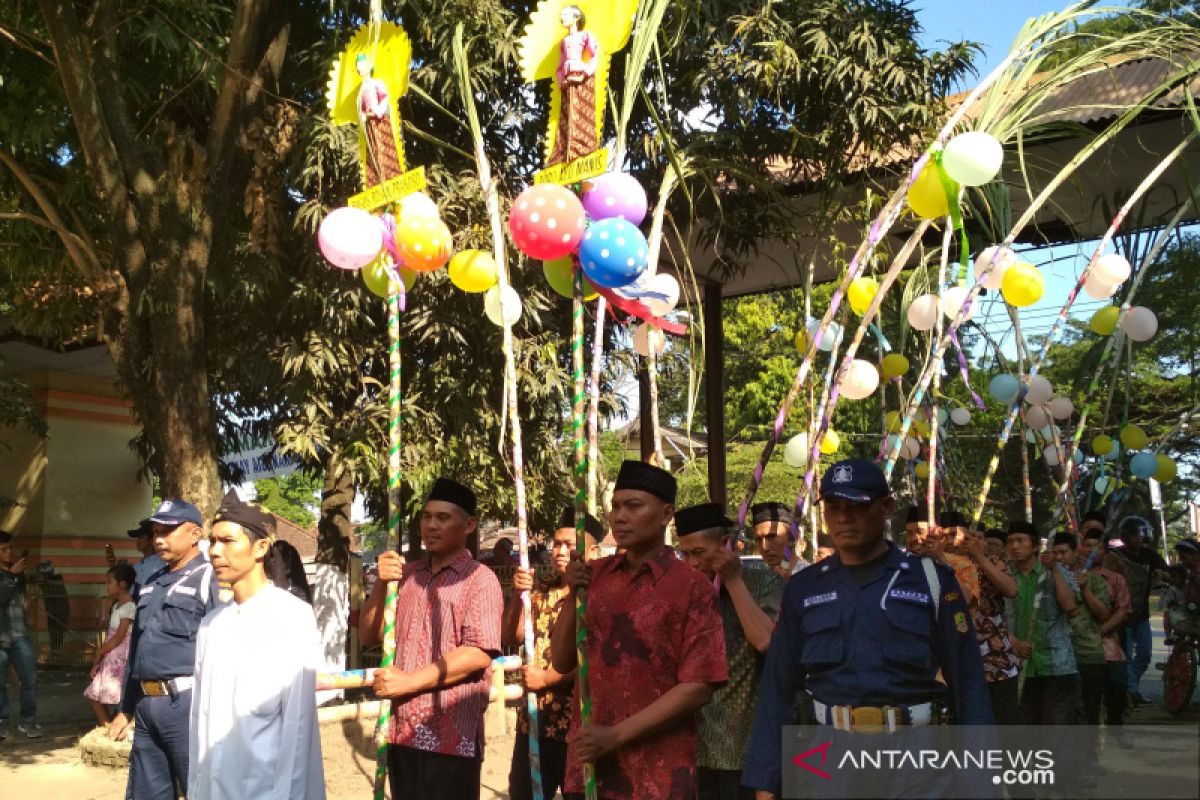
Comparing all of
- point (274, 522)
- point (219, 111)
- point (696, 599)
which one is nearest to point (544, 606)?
point (274, 522)

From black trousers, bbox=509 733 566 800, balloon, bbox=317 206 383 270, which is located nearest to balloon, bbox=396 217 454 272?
balloon, bbox=317 206 383 270

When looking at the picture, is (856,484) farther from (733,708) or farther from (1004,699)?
(1004,699)

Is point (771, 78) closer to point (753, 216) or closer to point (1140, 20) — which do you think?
point (753, 216)

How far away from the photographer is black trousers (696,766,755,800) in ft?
14.0

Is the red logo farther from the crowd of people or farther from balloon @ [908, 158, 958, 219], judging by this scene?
balloon @ [908, 158, 958, 219]

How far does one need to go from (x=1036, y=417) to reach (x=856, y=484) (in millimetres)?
6327

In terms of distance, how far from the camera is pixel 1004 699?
629 cm

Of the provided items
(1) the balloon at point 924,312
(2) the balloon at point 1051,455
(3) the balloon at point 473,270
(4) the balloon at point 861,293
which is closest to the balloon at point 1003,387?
(2) the balloon at point 1051,455

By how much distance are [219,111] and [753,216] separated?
461 centimetres

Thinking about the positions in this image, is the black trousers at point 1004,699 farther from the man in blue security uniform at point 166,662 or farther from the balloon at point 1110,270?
the man in blue security uniform at point 166,662

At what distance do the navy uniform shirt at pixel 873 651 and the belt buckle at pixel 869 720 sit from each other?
24 millimetres

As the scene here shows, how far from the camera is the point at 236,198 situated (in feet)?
31.6

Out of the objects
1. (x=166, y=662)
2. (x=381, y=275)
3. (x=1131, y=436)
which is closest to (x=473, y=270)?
(x=381, y=275)

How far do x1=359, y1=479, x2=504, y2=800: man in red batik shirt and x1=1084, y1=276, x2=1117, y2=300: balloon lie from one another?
196 inches
